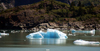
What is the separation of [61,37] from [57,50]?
26.1 meters

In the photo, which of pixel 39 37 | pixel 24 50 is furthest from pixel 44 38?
pixel 24 50

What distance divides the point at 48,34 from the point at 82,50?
28108mm

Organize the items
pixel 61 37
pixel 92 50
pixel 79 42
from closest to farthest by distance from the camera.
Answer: pixel 92 50 → pixel 79 42 → pixel 61 37

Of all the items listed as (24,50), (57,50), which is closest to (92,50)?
(57,50)

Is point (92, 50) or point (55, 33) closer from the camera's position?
point (92, 50)

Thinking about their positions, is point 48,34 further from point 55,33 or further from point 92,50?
point 92,50

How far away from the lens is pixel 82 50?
42.0 m

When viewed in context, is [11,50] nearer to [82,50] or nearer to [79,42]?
[82,50]

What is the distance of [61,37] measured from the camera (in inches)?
2689

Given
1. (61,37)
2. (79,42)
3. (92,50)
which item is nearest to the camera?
(92,50)

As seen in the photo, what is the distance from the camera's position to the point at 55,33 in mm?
68438

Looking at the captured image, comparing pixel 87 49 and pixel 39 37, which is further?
pixel 39 37

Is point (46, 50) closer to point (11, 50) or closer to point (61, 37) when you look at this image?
point (11, 50)

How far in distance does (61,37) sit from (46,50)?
86.5 ft
